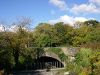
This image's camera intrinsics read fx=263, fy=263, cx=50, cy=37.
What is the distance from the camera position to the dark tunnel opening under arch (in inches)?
1216

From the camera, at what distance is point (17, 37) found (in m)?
29.0

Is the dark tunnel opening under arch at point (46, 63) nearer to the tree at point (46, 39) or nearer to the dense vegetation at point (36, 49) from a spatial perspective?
the dense vegetation at point (36, 49)

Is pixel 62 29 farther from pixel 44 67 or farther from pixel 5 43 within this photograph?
pixel 5 43

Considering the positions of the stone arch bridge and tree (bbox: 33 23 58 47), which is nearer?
the stone arch bridge

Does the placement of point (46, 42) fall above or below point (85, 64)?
above

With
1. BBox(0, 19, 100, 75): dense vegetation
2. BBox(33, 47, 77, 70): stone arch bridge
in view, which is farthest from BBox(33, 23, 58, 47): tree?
BBox(33, 47, 77, 70): stone arch bridge

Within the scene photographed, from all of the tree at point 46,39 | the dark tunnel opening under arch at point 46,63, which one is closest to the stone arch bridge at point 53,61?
the dark tunnel opening under arch at point 46,63

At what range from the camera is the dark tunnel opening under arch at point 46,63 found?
30.9 m

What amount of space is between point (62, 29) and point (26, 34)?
1531cm

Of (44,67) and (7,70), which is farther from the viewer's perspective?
(44,67)

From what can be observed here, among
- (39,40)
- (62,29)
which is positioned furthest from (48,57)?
(62,29)

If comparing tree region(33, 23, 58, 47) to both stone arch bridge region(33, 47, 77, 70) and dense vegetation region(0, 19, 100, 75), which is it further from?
stone arch bridge region(33, 47, 77, 70)

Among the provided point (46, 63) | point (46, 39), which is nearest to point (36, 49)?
point (46, 63)

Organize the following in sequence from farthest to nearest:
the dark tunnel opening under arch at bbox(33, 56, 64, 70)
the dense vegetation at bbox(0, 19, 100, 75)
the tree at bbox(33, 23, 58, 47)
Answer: the tree at bbox(33, 23, 58, 47) → the dark tunnel opening under arch at bbox(33, 56, 64, 70) → the dense vegetation at bbox(0, 19, 100, 75)
